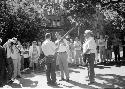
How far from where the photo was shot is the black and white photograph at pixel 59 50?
33.3 ft

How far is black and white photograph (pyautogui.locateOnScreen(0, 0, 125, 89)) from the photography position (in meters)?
10.1

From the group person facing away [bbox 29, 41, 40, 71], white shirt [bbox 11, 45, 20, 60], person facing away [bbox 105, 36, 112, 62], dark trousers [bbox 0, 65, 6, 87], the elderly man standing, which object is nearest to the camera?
the elderly man standing

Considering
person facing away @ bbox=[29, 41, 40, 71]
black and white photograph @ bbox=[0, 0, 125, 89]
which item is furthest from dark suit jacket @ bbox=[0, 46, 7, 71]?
person facing away @ bbox=[29, 41, 40, 71]

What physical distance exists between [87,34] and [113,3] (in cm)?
809

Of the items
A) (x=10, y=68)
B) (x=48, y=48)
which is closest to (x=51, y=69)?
(x=48, y=48)

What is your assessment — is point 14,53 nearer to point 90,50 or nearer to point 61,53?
point 61,53

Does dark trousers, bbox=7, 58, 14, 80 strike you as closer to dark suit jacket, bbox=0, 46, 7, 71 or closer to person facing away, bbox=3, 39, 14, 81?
person facing away, bbox=3, 39, 14, 81

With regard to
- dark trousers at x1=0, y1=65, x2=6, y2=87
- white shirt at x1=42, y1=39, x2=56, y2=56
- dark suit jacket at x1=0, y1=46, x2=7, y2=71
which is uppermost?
white shirt at x1=42, y1=39, x2=56, y2=56

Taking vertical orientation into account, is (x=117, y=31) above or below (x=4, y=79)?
above

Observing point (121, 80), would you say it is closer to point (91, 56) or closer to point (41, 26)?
point (91, 56)

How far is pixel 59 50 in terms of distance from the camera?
11.0m

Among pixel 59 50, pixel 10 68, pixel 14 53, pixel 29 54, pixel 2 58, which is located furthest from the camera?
pixel 29 54

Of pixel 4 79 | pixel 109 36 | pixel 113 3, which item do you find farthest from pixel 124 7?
pixel 4 79

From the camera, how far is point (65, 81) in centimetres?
1084
